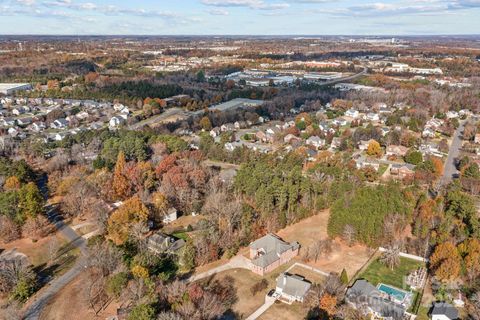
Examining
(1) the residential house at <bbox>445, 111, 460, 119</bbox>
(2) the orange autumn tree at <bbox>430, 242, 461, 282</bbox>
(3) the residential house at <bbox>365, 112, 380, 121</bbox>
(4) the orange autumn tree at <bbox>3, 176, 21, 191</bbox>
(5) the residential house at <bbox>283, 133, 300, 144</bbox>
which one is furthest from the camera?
(1) the residential house at <bbox>445, 111, 460, 119</bbox>

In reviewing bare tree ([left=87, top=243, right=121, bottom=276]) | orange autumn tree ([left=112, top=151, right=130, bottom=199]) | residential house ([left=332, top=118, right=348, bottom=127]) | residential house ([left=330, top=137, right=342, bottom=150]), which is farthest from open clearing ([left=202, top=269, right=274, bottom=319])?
residential house ([left=332, top=118, right=348, bottom=127])

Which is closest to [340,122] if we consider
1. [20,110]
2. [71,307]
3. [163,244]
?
[163,244]

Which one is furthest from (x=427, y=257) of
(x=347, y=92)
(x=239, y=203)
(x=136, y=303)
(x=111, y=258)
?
(x=347, y=92)

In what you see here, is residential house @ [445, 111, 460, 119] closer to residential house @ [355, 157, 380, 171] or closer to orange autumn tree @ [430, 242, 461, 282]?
residential house @ [355, 157, 380, 171]

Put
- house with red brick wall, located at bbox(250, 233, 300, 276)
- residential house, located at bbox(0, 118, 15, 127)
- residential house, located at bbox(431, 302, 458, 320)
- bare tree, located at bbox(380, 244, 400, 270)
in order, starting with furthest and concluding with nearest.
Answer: residential house, located at bbox(0, 118, 15, 127)
bare tree, located at bbox(380, 244, 400, 270)
house with red brick wall, located at bbox(250, 233, 300, 276)
residential house, located at bbox(431, 302, 458, 320)

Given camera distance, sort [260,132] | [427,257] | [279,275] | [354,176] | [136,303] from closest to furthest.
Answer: [136,303]
[279,275]
[427,257]
[354,176]
[260,132]

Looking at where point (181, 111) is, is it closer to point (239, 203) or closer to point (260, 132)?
point (260, 132)

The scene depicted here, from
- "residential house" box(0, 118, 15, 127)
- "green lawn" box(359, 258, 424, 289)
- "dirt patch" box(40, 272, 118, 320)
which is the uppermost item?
"residential house" box(0, 118, 15, 127)
